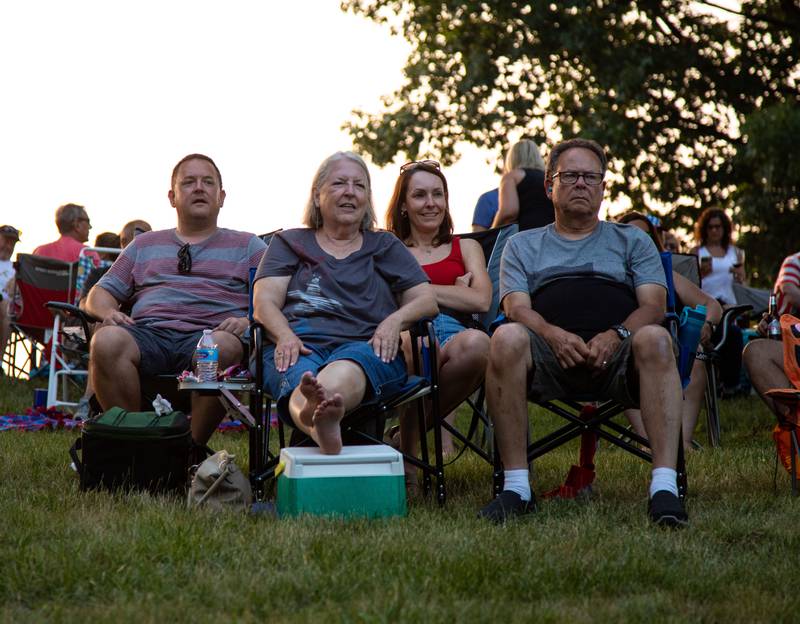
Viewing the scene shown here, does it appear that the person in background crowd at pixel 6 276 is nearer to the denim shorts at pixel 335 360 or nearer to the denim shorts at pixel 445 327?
the denim shorts at pixel 445 327

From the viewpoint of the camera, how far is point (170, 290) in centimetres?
461

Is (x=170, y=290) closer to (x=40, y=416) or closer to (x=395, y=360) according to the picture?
(x=395, y=360)

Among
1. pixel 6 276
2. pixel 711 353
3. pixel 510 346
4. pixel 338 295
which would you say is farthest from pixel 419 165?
pixel 6 276

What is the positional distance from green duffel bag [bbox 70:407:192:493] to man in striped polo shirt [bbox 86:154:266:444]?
1.08 ft

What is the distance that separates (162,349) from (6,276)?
5970 millimetres

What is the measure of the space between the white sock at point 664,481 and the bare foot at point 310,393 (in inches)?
42.0

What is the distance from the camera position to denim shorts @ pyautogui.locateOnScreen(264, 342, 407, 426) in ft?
12.2

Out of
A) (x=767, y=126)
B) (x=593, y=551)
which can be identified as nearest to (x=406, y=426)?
(x=593, y=551)

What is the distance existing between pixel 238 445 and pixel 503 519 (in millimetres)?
2372

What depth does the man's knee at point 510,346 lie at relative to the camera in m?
3.76

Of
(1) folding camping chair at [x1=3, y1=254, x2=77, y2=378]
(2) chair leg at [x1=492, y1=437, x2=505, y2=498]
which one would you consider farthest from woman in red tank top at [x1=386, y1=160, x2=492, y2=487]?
(1) folding camping chair at [x1=3, y1=254, x2=77, y2=378]

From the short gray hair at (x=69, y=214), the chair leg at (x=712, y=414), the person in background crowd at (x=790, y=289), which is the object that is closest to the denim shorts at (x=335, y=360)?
the person in background crowd at (x=790, y=289)

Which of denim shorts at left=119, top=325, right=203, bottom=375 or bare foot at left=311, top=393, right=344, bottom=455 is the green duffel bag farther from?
bare foot at left=311, top=393, right=344, bottom=455

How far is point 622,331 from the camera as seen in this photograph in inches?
150
